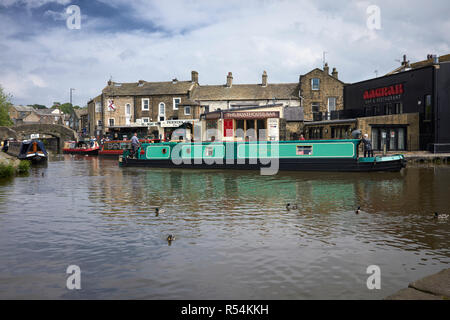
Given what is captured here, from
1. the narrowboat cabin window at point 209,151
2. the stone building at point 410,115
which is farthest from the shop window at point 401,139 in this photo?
the narrowboat cabin window at point 209,151

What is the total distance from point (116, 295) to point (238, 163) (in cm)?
1987

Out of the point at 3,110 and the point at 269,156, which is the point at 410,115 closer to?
the point at 269,156

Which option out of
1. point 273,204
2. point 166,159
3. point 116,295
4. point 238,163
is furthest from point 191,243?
point 166,159

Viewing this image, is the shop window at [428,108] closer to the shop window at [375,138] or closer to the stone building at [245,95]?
the shop window at [375,138]

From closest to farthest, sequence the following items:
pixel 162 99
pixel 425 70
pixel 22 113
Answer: pixel 425 70, pixel 162 99, pixel 22 113

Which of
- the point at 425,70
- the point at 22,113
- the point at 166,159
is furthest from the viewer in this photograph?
the point at 22,113

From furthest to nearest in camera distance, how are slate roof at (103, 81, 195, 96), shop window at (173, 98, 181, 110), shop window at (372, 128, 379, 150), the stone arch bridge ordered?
the stone arch bridge → slate roof at (103, 81, 195, 96) → shop window at (173, 98, 181, 110) → shop window at (372, 128, 379, 150)

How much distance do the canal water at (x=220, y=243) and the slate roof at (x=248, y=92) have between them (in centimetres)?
3785

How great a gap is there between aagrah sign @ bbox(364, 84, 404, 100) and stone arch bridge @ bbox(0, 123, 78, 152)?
4211 cm

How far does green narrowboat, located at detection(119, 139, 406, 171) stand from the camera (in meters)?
22.8

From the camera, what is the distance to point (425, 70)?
33781mm

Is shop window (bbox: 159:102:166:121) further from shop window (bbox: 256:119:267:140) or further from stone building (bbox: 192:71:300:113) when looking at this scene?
shop window (bbox: 256:119:267:140)

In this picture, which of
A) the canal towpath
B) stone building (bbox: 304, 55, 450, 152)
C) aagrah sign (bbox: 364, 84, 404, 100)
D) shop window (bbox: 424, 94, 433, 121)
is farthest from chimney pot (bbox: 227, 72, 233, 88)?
the canal towpath
